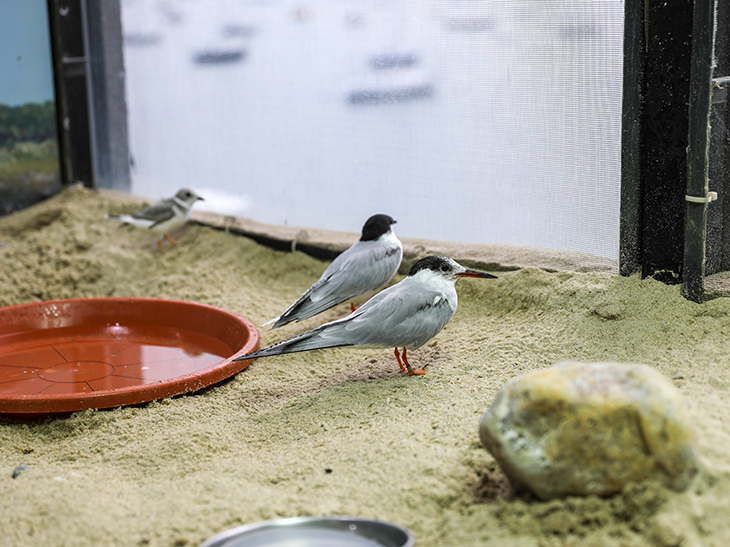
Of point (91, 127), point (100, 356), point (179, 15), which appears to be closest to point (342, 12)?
point (179, 15)

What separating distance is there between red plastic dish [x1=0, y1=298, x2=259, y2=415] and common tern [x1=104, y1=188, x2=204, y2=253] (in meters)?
1.15

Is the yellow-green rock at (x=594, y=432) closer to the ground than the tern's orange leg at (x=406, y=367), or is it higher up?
higher up

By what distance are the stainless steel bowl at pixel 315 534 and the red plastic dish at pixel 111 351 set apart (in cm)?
136

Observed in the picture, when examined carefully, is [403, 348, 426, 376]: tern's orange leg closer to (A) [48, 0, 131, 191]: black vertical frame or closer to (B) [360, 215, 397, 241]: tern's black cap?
(B) [360, 215, 397, 241]: tern's black cap

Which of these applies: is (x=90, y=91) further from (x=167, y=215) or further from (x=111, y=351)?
(x=111, y=351)

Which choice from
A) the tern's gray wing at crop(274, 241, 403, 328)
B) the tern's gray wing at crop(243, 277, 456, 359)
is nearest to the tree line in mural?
the tern's gray wing at crop(274, 241, 403, 328)

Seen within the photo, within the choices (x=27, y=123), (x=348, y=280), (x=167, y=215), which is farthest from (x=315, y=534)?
(x=27, y=123)

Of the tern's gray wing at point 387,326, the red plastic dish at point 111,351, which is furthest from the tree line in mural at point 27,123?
the tern's gray wing at point 387,326

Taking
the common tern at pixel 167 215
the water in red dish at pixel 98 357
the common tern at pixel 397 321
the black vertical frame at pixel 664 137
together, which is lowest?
the water in red dish at pixel 98 357

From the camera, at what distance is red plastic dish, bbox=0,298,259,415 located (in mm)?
3131

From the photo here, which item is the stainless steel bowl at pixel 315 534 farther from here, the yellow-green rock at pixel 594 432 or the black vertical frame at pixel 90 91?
the black vertical frame at pixel 90 91

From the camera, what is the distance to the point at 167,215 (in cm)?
532

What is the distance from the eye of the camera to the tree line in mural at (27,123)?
6.05m

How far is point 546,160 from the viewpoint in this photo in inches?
147
